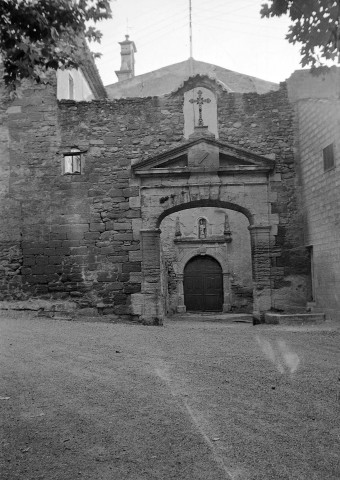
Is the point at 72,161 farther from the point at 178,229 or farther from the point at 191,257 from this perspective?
the point at 191,257

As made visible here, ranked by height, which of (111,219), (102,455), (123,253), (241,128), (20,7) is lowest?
(102,455)

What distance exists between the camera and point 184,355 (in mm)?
5941

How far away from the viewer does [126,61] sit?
1050 inches

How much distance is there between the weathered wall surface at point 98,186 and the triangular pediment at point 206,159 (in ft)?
0.90

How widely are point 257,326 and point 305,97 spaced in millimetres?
5098

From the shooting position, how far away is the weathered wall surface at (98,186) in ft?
33.1

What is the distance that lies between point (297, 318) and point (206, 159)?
12.6 ft

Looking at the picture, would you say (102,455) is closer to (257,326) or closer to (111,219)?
(257,326)

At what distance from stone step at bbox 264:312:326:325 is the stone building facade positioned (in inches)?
15.9

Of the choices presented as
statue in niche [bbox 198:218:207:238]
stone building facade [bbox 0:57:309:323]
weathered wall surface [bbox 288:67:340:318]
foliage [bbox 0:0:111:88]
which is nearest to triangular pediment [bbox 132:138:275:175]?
stone building facade [bbox 0:57:309:323]

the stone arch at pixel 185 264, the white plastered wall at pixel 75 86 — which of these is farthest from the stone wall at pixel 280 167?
the stone arch at pixel 185 264

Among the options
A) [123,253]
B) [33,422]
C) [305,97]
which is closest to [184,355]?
[33,422]

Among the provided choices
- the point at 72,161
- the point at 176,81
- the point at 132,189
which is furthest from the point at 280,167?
the point at 176,81

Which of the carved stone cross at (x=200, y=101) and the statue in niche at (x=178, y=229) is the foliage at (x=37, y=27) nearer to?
the carved stone cross at (x=200, y=101)
